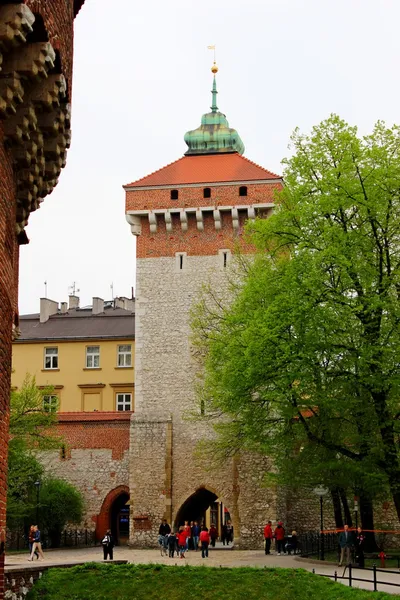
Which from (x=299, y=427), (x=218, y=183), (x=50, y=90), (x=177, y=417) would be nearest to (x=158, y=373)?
(x=177, y=417)

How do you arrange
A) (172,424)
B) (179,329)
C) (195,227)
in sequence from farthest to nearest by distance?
(195,227)
(179,329)
(172,424)

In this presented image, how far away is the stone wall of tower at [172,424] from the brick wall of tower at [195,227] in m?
0.43

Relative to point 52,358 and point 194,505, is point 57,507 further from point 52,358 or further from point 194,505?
point 52,358

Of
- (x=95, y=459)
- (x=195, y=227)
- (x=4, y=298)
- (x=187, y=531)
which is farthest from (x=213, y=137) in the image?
(x=4, y=298)

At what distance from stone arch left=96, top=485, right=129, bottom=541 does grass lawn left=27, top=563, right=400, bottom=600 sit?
16.5 m

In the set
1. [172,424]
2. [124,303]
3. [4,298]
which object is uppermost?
[124,303]

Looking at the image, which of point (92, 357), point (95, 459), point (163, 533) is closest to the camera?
point (163, 533)

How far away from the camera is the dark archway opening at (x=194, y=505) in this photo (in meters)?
40.7

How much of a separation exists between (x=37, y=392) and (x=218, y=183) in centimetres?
1131

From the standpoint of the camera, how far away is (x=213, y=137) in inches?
1816

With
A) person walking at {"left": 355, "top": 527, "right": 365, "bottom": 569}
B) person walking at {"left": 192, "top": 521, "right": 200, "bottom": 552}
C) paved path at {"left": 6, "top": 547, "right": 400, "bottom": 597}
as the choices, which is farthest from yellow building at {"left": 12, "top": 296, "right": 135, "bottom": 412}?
person walking at {"left": 355, "top": 527, "right": 365, "bottom": 569}

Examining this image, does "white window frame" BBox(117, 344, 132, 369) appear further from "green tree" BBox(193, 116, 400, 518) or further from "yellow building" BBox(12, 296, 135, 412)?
"green tree" BBox(193, 116, 400, 518)

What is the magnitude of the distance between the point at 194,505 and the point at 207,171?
1347 centimetres

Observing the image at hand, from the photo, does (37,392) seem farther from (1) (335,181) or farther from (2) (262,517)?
(1) (335,181)
